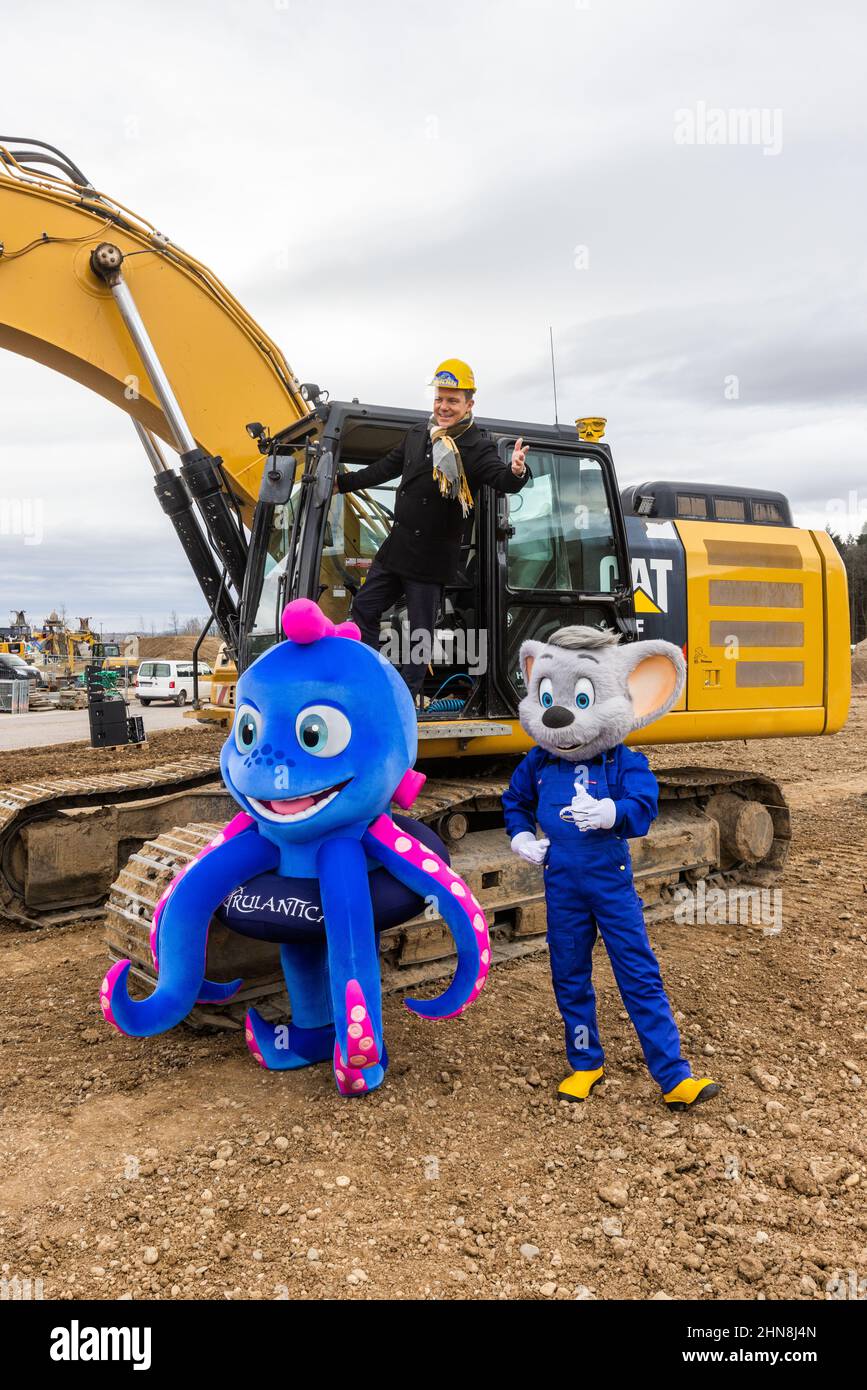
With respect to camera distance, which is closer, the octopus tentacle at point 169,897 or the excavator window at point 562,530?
the octopus tentacle at point 169,897

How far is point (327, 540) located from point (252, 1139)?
2945mm

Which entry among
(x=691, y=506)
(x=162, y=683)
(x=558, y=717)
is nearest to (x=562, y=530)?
(x=691, y=506)

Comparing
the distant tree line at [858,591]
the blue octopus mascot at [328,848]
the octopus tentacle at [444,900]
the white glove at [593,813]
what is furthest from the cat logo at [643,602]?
the distant tree line at [858,591]

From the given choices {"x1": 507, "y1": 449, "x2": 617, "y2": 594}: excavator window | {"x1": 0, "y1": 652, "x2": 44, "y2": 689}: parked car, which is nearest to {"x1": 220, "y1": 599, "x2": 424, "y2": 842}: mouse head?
{"x1": 507, "y1": 449, "x2": 617, "y2": 594}: excavator window

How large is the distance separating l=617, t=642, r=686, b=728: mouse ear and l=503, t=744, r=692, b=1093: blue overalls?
0.71 ft

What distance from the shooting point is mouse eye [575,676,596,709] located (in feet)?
12.6

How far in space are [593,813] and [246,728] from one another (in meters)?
1.30

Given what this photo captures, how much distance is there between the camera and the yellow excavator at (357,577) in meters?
5.23

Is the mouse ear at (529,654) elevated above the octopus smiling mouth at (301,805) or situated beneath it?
elevated above

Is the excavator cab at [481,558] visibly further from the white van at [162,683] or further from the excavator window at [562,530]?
the white van at [162,683]

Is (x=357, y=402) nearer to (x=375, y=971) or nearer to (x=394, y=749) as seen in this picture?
(x=394, y=749)

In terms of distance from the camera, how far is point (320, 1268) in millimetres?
2811

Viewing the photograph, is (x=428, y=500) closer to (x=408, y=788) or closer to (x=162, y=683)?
(x=408, y=788)

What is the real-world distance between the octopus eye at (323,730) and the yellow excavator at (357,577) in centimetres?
117
